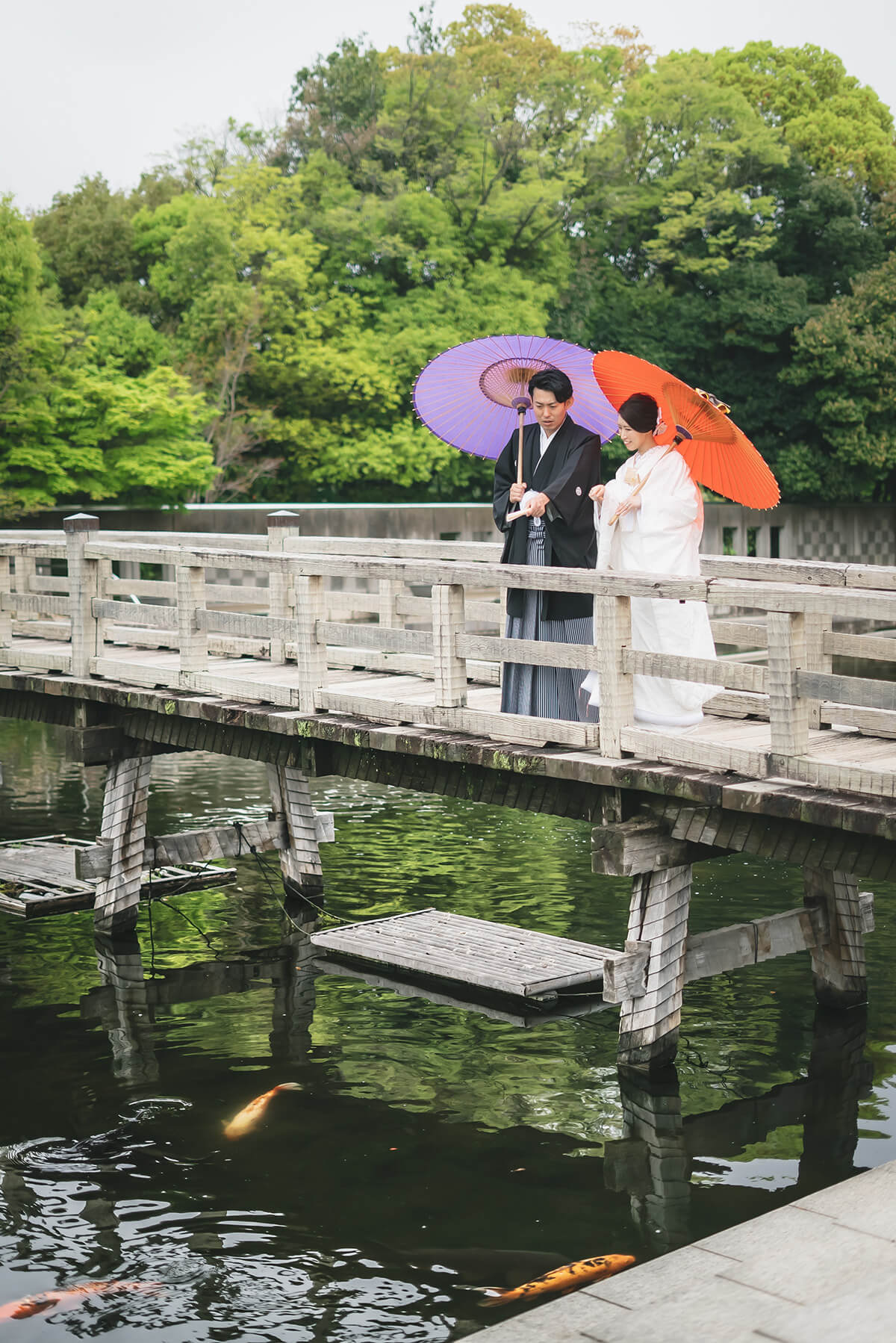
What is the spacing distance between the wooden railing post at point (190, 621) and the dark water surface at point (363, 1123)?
92.1 inches

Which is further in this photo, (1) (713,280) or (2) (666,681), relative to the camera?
(1) (713,280)

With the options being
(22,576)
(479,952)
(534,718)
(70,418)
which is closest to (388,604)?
(479,952)

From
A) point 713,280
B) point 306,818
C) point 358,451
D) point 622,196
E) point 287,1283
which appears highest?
point 622,196

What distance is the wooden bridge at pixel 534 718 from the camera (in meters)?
6.83

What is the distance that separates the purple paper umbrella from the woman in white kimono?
0.51 metres

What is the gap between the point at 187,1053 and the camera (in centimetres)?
962

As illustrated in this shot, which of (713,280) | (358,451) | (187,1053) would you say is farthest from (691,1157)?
(713,280)

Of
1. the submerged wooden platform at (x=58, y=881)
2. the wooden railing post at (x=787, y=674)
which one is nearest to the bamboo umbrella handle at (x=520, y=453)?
the wooden railing post at (x=787, y=674)

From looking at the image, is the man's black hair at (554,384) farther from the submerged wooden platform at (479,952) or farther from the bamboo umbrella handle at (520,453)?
the submerged wooden platform at (479,952)

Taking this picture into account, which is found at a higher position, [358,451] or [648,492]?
[358,451]

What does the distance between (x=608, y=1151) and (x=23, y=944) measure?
18.8 ft

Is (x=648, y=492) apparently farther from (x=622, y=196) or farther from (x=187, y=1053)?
(x=622, y=196)

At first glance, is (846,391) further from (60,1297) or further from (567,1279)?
(60,1297)

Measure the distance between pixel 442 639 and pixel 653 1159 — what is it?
2807mm
